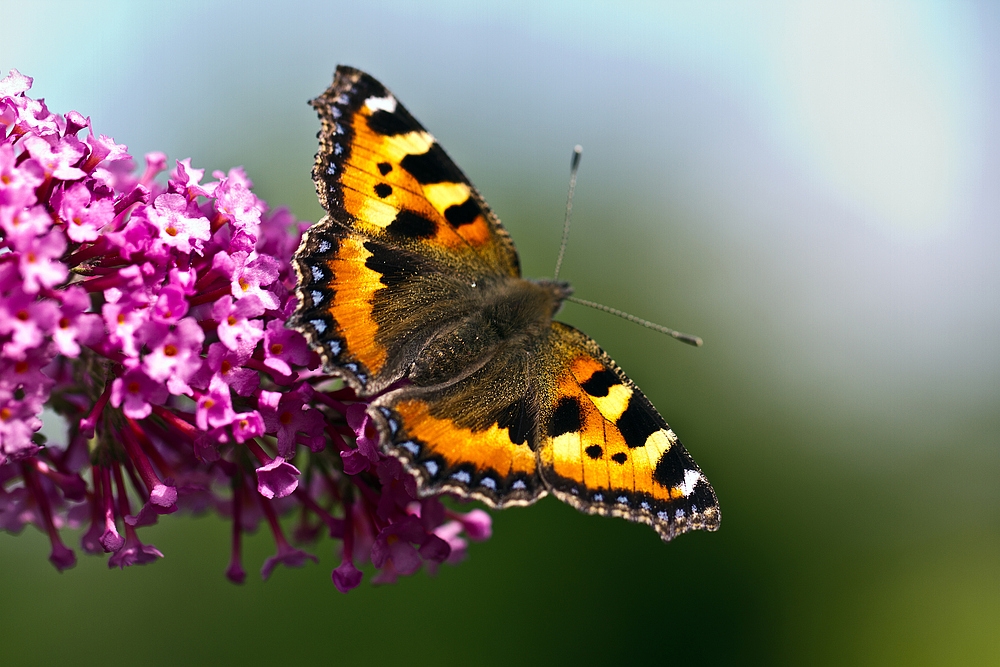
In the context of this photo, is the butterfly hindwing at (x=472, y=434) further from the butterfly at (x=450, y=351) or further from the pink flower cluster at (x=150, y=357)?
the pink flower cluster at (x=150, y=357)

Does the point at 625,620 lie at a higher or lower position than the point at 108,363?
lower

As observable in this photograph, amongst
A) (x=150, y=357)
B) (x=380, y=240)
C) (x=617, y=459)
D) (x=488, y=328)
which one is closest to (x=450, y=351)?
(x=488, y=328)

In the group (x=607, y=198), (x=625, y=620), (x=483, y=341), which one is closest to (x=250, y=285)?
(x=483, y=341)

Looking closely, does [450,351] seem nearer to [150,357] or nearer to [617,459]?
[617,459]

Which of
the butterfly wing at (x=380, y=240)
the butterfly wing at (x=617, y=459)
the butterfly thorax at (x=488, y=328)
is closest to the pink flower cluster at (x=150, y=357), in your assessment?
the butterfly wing at (x=380, y=240)

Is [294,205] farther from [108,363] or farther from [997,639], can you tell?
[997,639]

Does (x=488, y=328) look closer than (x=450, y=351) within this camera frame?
No

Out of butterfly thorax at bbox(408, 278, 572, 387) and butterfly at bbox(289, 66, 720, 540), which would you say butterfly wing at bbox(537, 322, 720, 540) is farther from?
butterfly thorax at bbox(408, 278, 572, 387)

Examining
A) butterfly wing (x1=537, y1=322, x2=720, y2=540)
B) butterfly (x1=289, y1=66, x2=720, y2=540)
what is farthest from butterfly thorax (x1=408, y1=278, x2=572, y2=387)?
butterfly wing (x1=537, y1=322, x2=720, y2=540)
